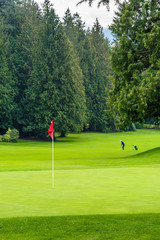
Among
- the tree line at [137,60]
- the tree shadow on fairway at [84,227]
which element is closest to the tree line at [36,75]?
the tree line at [137,60]

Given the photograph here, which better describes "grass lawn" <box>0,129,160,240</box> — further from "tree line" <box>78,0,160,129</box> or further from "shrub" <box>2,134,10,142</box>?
"shrub" <box>2,134,10,142</box>

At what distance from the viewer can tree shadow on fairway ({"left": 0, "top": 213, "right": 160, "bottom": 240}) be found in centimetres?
745

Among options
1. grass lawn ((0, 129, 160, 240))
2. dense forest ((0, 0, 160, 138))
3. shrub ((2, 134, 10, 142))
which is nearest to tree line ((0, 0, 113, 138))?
dense forest ((0, 0, 160, 138))

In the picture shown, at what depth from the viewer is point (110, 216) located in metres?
8.86

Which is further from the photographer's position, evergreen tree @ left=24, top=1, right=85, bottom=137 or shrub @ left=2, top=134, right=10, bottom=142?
evergreen tree @ left=24, top=1, right=85, bottom=137

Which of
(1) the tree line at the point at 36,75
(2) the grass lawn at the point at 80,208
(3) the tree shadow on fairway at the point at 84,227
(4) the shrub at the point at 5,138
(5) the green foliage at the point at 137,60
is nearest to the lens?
(3) the tree shadow on fairway at the point at 84,227

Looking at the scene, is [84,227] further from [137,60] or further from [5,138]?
[5,138]

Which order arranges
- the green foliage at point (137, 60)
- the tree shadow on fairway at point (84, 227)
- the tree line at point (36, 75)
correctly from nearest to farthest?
1. the tree shadow on fairway at point (84, 227)
2. the green foliage at point (137, 60)
3. the tree line at point (36, 75)

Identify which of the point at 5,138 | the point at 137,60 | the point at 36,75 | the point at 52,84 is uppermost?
the point at 36,75

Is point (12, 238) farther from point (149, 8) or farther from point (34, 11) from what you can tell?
point (34, 11)

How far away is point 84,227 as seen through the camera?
8.04 m

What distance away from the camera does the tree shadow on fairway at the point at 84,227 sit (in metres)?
7.45

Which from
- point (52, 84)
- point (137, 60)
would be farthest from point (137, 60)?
point (52, 84)

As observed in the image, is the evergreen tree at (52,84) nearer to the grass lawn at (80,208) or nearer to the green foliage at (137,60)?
the green foliage at (137,60)
